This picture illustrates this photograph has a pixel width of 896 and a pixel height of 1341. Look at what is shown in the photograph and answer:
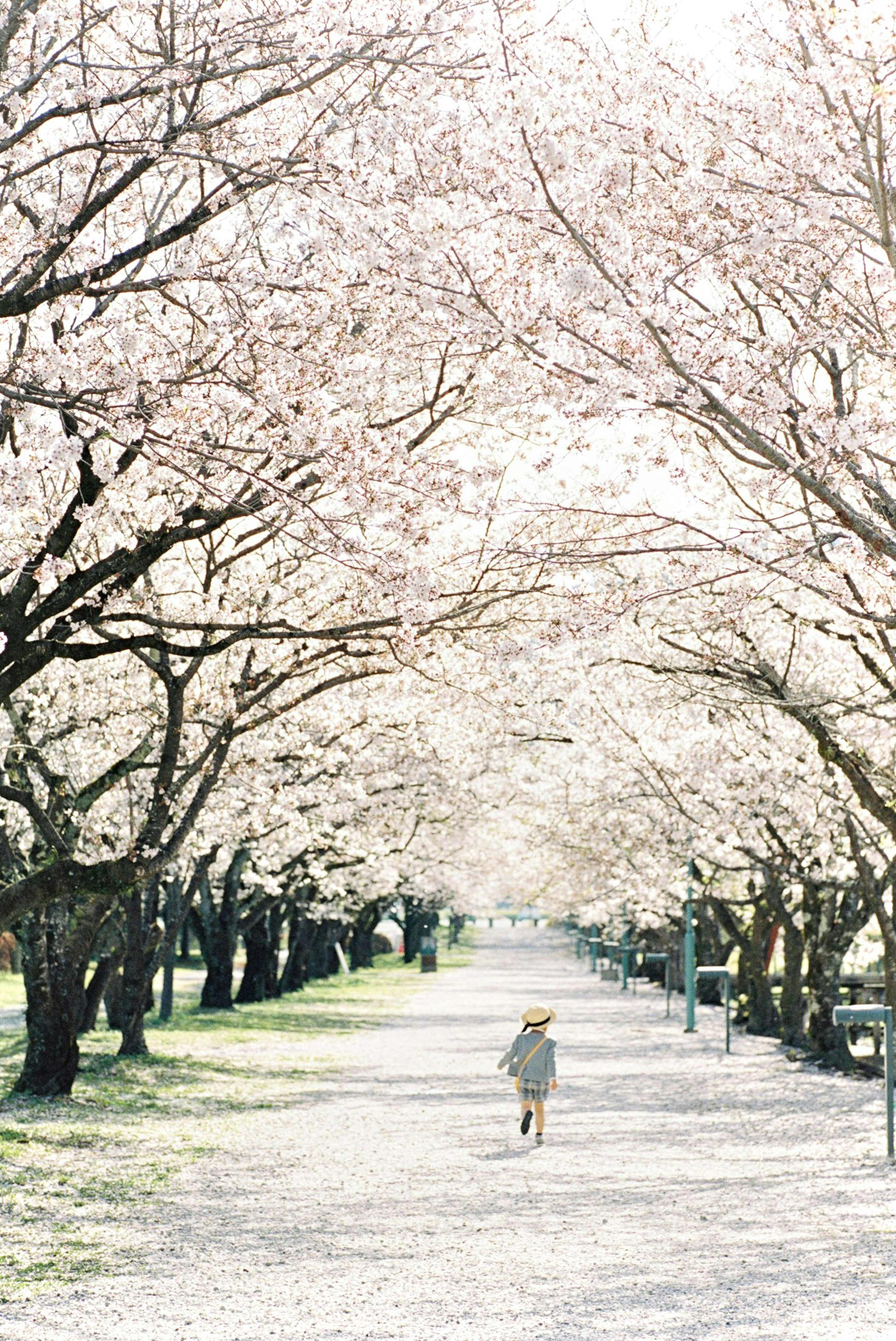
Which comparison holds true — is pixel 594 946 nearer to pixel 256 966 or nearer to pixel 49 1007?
pixel 256 966

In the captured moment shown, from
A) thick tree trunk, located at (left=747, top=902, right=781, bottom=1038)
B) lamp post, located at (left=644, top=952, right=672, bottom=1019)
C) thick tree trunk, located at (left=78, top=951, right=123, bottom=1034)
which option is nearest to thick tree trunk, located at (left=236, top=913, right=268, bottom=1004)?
lamp post, located at (left=644, top=952, right=672, bottom=1019)

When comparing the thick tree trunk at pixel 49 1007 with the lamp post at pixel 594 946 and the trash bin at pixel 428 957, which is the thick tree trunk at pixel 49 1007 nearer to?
the lamp post at pixel 594 946

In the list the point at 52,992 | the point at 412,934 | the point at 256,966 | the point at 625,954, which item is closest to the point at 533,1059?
the point at 52,992

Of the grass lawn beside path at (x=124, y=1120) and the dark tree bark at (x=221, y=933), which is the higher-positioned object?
the dark tree bark at (x=221, y=933)

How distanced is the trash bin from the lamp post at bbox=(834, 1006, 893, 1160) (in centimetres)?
4708

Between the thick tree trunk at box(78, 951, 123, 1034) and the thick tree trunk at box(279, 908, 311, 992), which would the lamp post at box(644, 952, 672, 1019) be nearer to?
the thick tree trunk at box(279, 908, 311, 992)

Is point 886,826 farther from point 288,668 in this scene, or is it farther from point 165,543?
point 165,543

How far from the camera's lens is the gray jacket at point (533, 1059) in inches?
525

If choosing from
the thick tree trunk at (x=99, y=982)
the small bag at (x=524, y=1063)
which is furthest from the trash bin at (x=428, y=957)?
the small bag at (x=524, y=1063)

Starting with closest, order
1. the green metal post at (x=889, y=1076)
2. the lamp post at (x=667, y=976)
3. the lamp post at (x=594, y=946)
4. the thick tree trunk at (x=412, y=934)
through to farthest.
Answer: the green metal post at (x=889, y=1076), the lamp post at (x=667, y=976), the lamp post at (x=594, y=946), the thick tree trunk at (x=412, y=934)

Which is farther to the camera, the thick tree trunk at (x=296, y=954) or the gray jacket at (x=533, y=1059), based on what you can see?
the thick tree trunk at (x=296, y=954)

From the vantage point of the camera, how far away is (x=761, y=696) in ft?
40.0

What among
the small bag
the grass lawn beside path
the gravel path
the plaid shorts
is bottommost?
the grass lawn beside path

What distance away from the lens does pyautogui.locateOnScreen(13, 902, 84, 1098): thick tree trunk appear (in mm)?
15281
